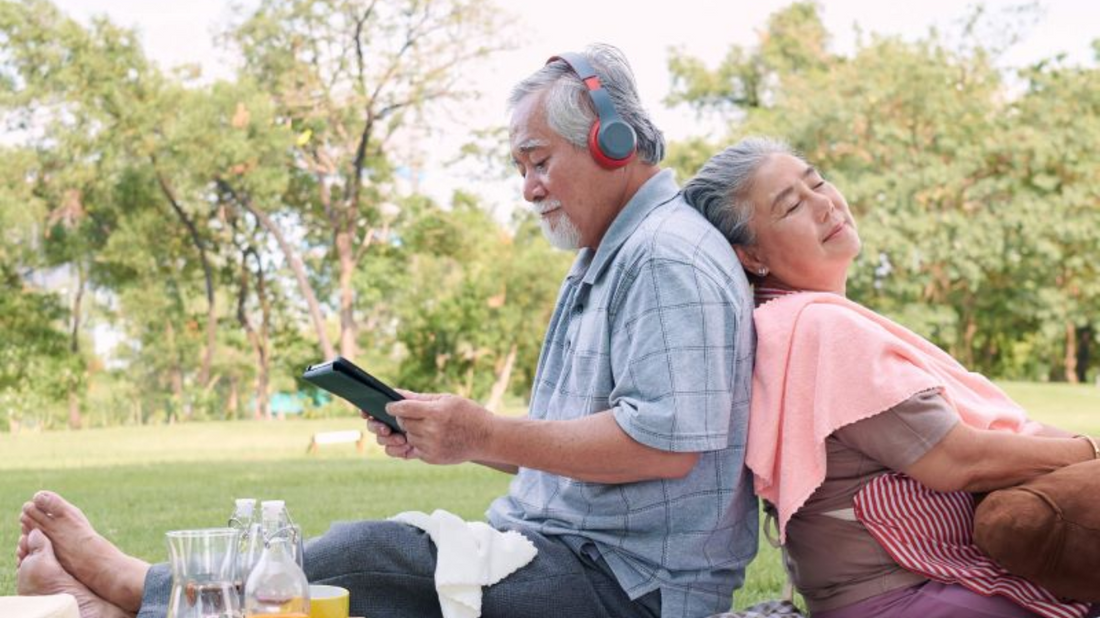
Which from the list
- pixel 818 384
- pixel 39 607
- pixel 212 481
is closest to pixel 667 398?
pixel 818 384

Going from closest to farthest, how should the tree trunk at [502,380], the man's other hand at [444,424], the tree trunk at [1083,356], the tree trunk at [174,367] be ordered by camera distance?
the man's other hand at [444,424], the tree trunk at [502,380], the tree trunk at [174,367], the tree trunk at [1083,356]

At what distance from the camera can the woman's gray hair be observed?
2635 mm

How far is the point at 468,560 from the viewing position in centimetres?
248

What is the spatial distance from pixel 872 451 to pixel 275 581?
1.02 m

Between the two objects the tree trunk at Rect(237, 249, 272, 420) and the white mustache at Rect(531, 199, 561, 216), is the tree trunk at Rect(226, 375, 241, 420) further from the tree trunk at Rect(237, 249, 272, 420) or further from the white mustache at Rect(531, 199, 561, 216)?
the white mustache at Rect(531, 199, 561, 216)

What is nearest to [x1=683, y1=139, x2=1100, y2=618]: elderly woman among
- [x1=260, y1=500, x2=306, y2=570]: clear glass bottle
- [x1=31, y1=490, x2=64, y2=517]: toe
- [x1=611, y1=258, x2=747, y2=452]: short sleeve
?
[x1=611, y1=258, x2=747, y2=452]: short sleeve

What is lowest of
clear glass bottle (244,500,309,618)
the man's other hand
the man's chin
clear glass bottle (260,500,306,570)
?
clear glass bottle (244,500,309,618)

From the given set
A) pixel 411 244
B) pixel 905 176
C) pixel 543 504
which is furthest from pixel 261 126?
pixel 543 504

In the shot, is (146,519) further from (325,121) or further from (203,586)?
(325,121)

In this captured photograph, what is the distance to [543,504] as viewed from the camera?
2.64 m

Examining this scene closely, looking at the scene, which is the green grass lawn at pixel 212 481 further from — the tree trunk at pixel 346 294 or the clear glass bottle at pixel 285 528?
the tree trunk at pixel 346 294

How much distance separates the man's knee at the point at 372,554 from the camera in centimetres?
253

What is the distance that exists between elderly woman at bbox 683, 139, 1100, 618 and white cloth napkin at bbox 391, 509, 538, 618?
460mm

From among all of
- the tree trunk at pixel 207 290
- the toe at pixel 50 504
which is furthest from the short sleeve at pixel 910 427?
the tree trunk at pixel 207 290
